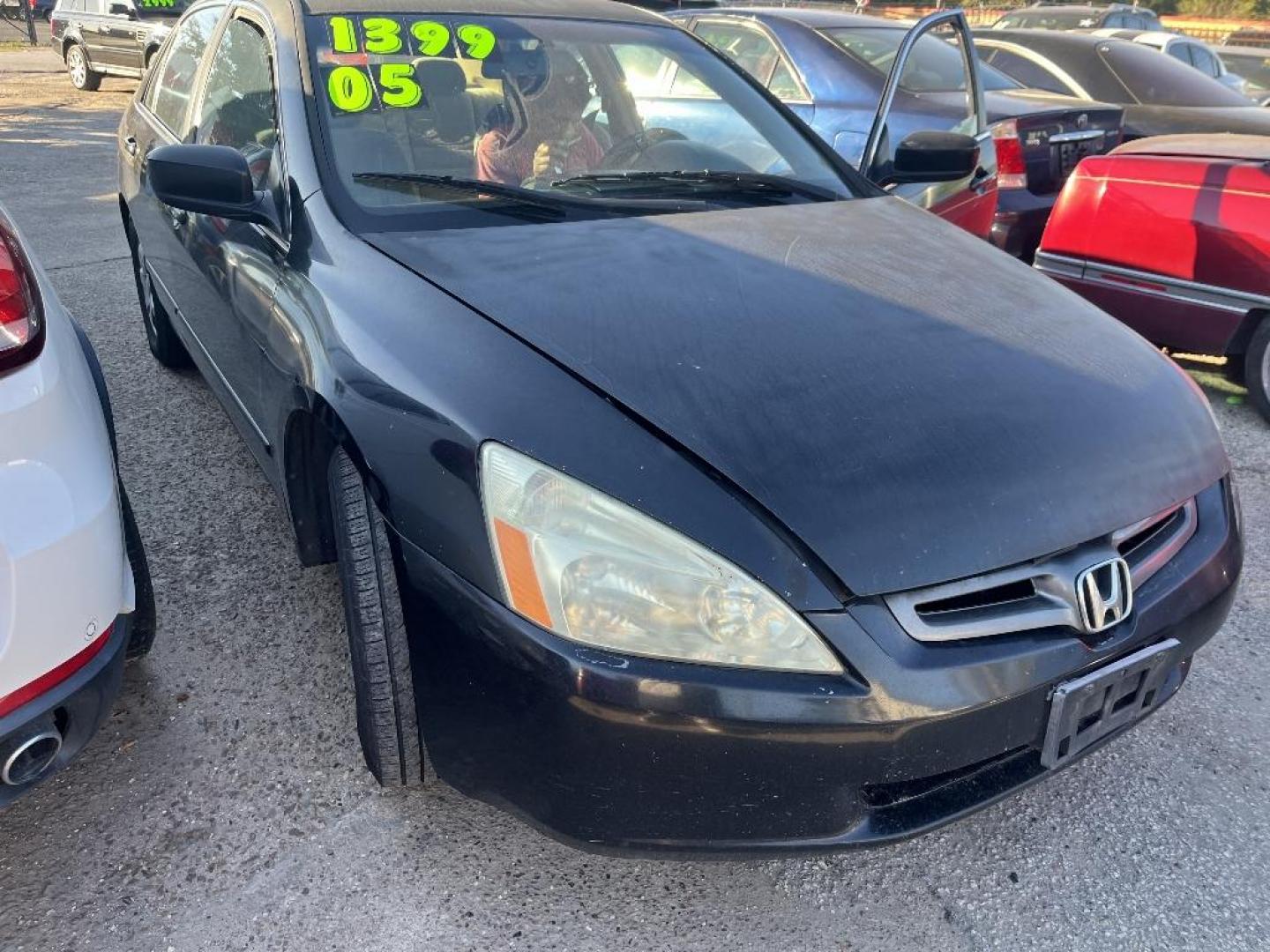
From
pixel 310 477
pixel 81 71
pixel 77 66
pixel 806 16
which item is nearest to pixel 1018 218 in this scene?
pixel 806 16

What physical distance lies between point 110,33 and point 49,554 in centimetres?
1460

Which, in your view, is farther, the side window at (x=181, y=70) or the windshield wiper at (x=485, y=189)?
the side window at (x=181, y=70)

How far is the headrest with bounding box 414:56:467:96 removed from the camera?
2.49 metres

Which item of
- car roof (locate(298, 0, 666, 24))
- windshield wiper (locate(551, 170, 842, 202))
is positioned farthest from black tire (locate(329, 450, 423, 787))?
car roof (locate(298, 0, 666, 24))

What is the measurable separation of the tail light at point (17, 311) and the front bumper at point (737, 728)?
64cm

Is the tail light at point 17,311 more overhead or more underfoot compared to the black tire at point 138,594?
more overhead

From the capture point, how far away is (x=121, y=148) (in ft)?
13.2

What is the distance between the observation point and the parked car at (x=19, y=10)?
22.6 metres

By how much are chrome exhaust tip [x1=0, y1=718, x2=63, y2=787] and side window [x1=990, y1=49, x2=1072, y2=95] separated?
22.7 feet

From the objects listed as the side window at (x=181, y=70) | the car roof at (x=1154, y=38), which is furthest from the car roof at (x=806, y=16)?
the car roof at (x=1154, y=38)

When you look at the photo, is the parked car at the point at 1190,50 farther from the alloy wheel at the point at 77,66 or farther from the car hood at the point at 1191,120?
the alloy wheel at the point at 77,66

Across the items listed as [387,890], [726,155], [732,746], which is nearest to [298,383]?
[387,890]

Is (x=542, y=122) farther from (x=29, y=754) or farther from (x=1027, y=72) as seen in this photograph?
(x=1027, y=72)

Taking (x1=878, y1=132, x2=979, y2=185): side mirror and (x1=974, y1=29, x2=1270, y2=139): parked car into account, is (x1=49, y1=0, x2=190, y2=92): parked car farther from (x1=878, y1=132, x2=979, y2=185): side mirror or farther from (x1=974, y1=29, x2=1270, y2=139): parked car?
(x1=878, y1=132, x2=979, y2=185): side mirror
